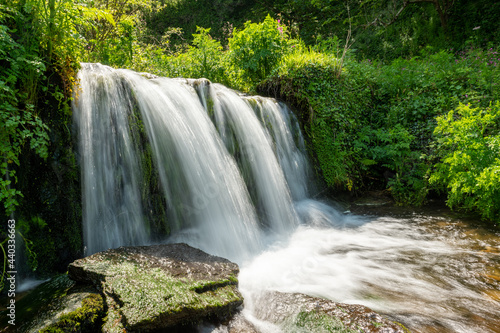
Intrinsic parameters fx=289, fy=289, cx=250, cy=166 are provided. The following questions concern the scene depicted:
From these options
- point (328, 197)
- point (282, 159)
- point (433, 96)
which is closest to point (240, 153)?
point (282, 159)

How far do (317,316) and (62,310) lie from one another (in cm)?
176

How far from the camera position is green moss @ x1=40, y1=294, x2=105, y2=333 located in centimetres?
178

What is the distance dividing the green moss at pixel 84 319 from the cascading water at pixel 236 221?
1101 mm

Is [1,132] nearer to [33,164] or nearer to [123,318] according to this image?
[33,164]

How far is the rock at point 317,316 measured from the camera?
2.00 m

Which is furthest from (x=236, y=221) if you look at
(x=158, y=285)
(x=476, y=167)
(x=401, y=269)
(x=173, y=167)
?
(x=476, y=167)

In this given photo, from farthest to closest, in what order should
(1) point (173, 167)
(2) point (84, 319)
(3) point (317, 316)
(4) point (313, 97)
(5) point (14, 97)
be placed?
(4) point (313, 97) → (1) point (173, 167) → (5) point (14, 97) → (3) point (317, 316) → (2) point (84, 319)

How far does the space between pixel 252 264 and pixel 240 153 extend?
2010 millimetres

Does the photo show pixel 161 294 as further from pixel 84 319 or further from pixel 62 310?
pixel 62 310

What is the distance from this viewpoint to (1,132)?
2.29 metres

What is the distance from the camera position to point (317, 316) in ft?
7.09

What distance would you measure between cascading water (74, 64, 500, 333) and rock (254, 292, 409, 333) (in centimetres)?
9

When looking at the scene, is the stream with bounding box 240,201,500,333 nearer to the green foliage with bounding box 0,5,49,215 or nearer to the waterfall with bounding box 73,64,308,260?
the waterfall with bounding box 73,64,308,260

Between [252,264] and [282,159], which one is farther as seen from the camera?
[282,159]
